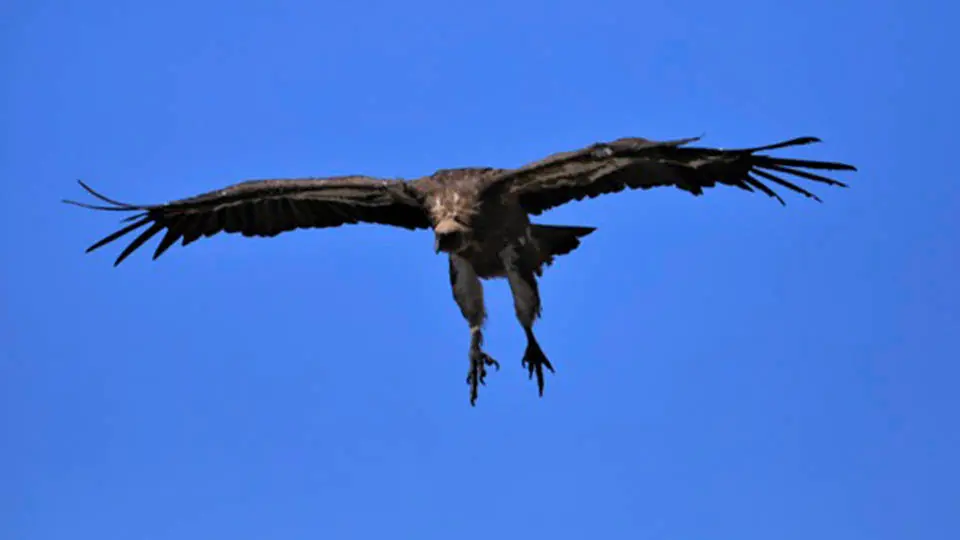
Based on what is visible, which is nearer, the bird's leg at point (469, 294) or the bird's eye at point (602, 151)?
the bird's eye at point (602, 151)

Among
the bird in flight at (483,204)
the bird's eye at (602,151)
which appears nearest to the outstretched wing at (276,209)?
the bird in flight at (483,204)

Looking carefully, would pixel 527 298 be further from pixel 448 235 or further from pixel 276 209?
pixel 276 209

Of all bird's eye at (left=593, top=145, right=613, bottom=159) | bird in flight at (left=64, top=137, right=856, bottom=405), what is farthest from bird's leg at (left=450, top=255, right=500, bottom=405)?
bird's eye at (left=593, top=145, right=613, bottom=159)

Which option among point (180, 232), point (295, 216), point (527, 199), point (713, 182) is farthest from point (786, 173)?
point (180, 232)

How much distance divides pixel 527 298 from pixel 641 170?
1850 mm

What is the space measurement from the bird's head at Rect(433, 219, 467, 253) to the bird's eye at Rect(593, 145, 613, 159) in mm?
1514

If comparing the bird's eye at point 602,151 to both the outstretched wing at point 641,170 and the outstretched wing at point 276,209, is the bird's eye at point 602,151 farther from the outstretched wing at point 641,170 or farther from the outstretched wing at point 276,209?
the outstretched wing at point 276,209

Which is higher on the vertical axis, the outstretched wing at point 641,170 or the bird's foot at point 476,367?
the outstretched wing at point 641,170

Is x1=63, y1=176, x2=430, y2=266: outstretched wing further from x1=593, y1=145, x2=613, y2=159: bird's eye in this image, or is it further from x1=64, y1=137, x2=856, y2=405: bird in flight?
x1=593, y1=145, x2=613, y2=159: bird's eye

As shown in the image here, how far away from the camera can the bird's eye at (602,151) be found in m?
17.5

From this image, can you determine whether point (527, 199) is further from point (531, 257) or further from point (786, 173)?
point (786, 173)

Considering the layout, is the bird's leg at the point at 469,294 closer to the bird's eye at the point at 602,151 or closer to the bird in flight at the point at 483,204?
the bird in flight at the point at 483,204

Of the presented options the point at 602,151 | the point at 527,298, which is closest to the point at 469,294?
the point at 527,298

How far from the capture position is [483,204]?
711 inches
